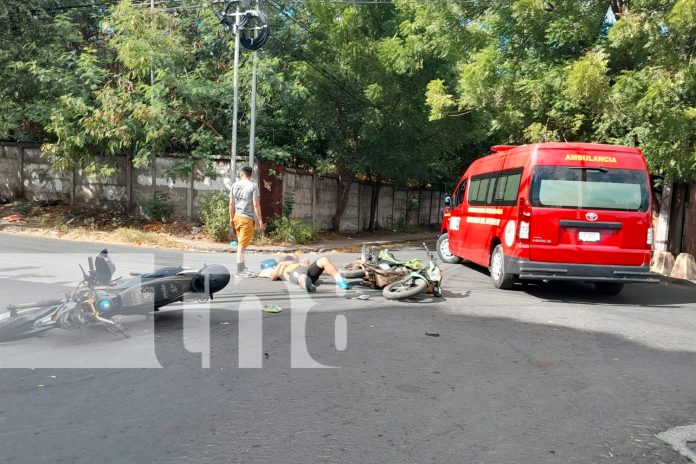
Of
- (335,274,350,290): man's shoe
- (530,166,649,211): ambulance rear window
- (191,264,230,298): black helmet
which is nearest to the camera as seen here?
(191,264,230,298): black helmet

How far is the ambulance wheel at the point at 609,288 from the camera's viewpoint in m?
9.96

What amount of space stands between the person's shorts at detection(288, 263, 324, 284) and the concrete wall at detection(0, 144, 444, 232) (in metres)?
9.15

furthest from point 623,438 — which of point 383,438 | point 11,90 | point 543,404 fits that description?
point 11,90

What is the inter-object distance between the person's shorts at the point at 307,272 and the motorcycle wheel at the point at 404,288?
1.00m

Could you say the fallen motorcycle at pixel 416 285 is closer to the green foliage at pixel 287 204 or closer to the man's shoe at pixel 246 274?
the man's shoe at pixel 246 274

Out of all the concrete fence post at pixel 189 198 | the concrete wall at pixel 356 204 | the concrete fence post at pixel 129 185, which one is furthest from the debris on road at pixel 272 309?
the concrete fence post at pixel 129 185

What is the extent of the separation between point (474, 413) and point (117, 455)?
227 cm

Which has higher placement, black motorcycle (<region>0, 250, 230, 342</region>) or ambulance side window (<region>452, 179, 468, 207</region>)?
ambulance side window (<region>452, 179, 468, 207</region>)

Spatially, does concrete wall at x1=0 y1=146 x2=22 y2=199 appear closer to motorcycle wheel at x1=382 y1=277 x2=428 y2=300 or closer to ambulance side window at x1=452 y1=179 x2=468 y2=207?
ambulance side window at x1=452 y1=179 x2=468 y2=207

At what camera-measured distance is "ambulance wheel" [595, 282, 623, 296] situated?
996 centimetres

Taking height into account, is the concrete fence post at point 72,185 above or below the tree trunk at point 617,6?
below

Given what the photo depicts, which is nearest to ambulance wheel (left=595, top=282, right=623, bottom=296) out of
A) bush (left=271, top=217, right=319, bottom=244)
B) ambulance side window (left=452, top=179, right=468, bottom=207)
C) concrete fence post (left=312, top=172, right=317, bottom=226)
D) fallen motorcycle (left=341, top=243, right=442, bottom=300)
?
fallen motorcycle (left=341, top=243, right=442, bottom=300)

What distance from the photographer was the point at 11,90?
59.2 feet

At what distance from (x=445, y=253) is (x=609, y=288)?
4525 mm
